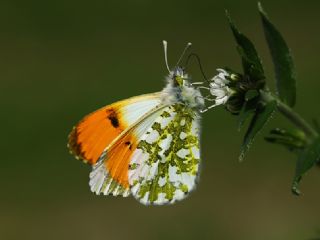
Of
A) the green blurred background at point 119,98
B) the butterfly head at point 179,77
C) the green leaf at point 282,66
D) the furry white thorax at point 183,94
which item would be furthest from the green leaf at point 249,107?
the green blurred background at point 119,98

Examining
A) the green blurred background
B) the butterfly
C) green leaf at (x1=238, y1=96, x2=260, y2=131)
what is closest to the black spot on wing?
the butterfly

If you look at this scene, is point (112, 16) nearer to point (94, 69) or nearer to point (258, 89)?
point (94, 69)

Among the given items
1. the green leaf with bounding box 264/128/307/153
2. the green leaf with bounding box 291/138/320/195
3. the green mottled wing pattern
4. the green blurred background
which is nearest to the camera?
the green leaf with bounding box 291/138/320/195

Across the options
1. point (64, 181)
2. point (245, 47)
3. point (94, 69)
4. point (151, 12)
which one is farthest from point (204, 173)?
point (245, 47)

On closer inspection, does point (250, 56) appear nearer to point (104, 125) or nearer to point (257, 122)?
point (257, 122)

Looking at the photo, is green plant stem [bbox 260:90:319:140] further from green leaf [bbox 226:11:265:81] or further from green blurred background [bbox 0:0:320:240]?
green blurred background [bbox 0:0:320:240]

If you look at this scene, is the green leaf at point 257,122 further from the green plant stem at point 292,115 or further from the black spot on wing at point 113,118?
the black spot on wing at point 113,118

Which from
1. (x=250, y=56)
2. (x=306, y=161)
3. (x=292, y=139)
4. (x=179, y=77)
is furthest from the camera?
(x=179, y=77)

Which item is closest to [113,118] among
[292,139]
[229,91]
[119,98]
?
[229,91]
